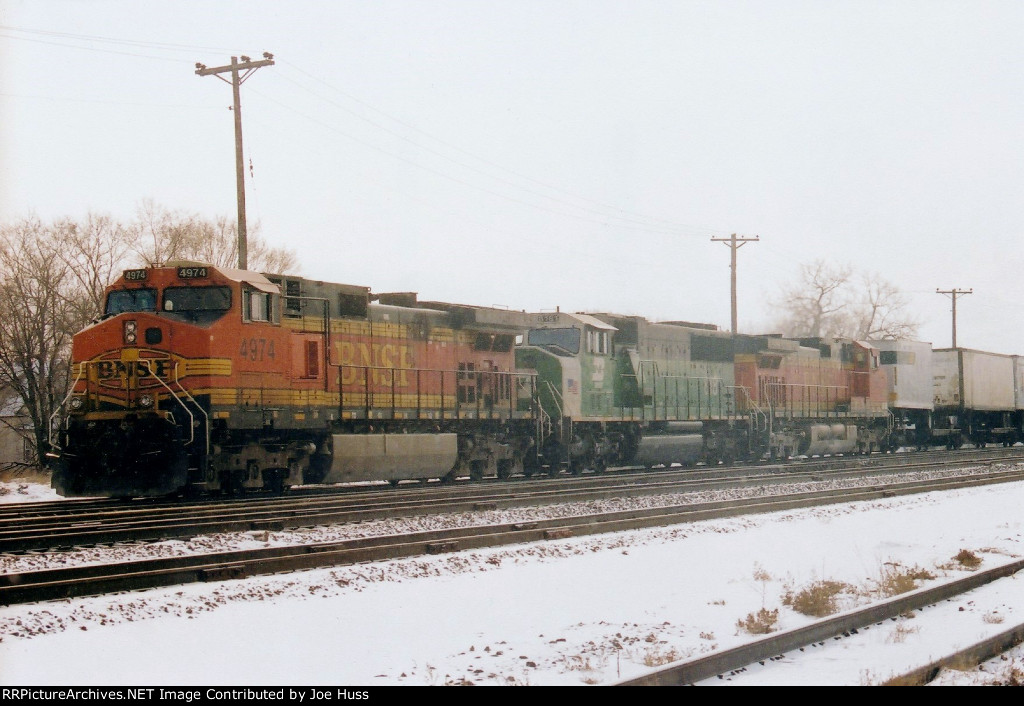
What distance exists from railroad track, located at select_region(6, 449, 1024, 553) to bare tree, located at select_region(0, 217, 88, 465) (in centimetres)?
1543

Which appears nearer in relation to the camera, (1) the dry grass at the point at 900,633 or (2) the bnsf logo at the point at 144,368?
(1) the dry grass at the point at 900,633

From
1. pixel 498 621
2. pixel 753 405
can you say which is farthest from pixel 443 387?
pixel 498 621

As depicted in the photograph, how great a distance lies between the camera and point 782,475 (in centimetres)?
2138

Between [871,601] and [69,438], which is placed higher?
[69,438]

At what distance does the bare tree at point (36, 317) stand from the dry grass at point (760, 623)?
26114 mm

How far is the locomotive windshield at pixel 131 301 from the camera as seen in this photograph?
1563cm

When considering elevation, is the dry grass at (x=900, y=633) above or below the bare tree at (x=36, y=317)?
below

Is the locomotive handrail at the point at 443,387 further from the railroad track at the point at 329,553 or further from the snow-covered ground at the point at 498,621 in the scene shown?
the snow-covered ground at the point at 498,621

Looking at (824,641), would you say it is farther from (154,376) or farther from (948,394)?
(948,394)

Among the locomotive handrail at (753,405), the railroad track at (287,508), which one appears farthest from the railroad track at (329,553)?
the locomotive handrail at (753,405)

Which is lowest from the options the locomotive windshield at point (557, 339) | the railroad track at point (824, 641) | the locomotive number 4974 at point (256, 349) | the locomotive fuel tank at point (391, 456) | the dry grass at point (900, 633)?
the dry grass at point (900, 633)
